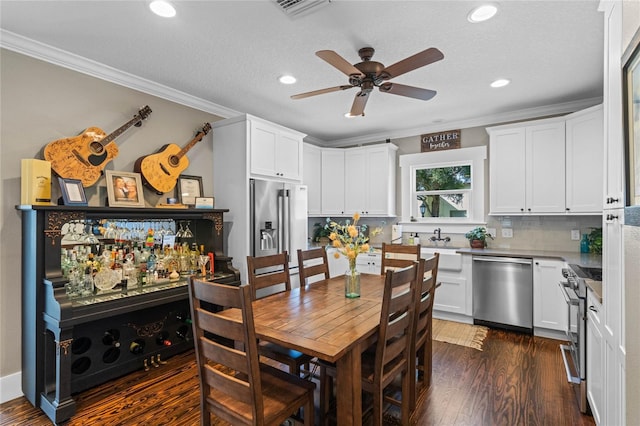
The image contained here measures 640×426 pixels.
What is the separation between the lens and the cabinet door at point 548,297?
354 centimetres

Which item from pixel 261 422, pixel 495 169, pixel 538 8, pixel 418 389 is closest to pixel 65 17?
pixel 261 422

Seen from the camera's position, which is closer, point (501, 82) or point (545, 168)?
point (501, 82)

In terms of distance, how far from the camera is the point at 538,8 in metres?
2.11

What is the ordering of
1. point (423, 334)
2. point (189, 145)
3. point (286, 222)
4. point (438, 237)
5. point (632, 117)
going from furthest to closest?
point (438, 237) → point (286, 222) → point (189, 145) → point (423, 334) → point (632, 117)

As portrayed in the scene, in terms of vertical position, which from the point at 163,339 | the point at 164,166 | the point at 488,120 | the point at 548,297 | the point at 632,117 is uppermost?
the point at 488,120

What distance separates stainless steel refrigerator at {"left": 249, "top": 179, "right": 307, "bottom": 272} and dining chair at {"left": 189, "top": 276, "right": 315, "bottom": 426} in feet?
6.79

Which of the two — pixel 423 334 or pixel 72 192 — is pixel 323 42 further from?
pixel 423 334

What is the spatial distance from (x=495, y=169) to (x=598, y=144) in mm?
1024

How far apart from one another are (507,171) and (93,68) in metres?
4.59

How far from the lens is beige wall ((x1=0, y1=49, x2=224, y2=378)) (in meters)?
2.45

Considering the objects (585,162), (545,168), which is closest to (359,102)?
(545,168)

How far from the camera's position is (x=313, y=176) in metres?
5.35

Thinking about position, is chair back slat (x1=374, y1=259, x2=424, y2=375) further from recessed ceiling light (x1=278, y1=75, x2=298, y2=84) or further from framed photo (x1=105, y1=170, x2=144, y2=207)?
framed photo (x1=105, y1=170, x2=144, y2=207)

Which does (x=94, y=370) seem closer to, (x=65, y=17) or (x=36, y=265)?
(x=36, y=265)
